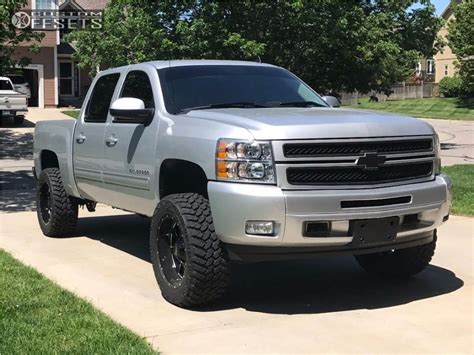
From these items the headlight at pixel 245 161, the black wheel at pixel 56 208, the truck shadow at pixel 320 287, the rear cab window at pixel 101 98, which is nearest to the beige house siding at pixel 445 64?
the black wheel at pixel 56 208

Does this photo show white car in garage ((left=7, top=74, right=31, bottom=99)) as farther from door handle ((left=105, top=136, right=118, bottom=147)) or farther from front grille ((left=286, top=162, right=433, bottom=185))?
front grille ((left=286, top=162, right=433, bottom=185))

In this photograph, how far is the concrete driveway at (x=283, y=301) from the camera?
4.46 m

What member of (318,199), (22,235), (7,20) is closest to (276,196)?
(318,199)

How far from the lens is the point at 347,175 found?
15.8 ft

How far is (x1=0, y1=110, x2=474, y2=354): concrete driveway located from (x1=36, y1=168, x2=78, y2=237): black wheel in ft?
0.48

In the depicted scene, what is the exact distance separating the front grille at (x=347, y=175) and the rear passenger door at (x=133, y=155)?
4.71 ft

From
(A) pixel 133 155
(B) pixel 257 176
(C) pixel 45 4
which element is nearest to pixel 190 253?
(B) pixel 257 176

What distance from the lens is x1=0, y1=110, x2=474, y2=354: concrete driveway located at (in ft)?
14.6

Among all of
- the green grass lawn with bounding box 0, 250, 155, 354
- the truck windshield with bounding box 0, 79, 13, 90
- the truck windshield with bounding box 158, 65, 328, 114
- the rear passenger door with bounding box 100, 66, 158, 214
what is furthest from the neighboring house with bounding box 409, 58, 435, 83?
the green grass lawn with bounding box 0, 250, 155, 354

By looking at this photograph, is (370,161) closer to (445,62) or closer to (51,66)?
(51,66)

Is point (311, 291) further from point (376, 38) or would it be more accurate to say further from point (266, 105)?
point (376, 38)

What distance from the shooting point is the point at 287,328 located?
4.70m

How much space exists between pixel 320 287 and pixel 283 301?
1.92ft

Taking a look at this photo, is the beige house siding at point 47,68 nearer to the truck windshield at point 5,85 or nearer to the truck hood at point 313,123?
the truck windshield at point 5,85
